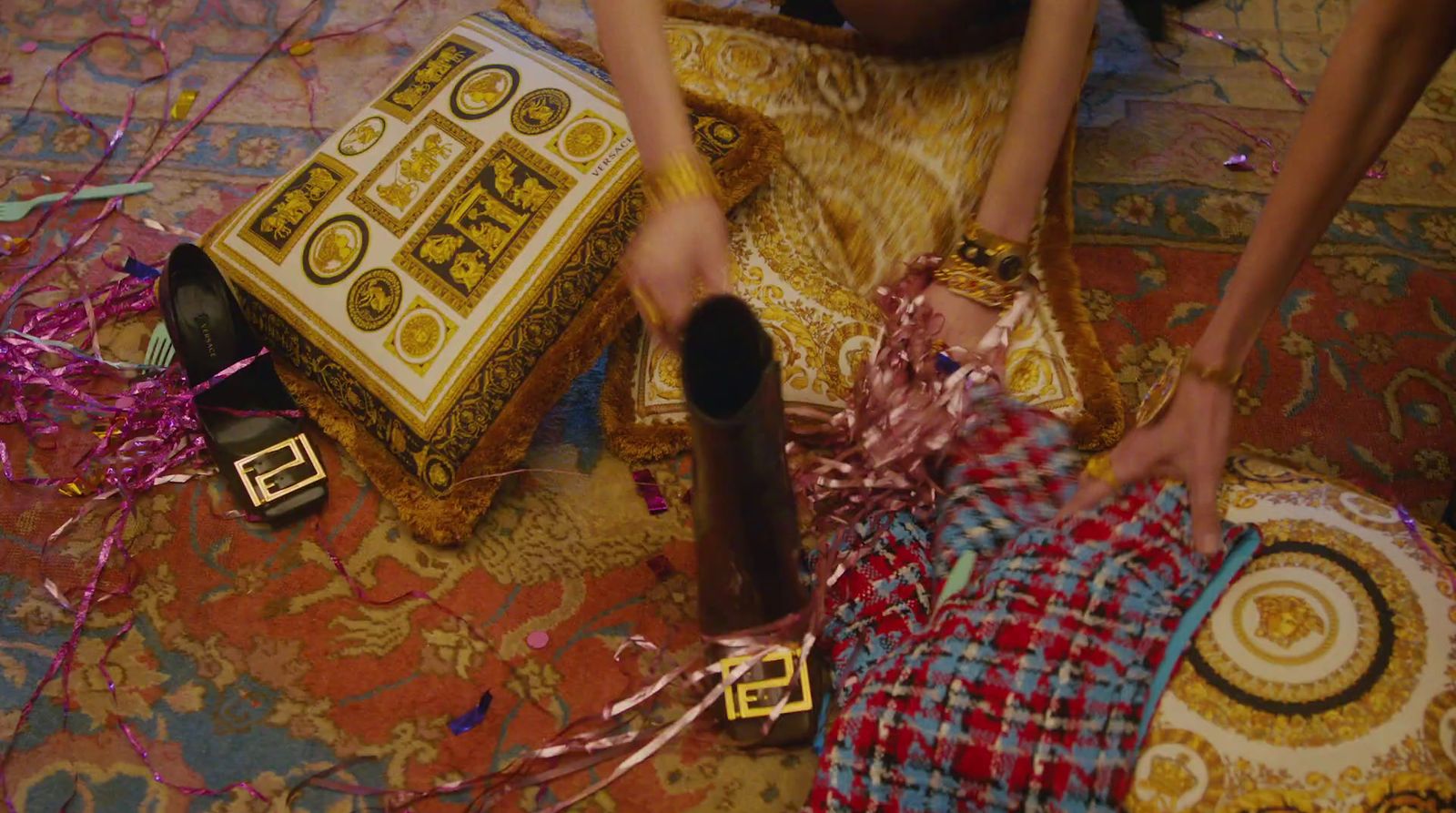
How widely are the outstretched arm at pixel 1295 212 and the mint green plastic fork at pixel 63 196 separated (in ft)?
4.52

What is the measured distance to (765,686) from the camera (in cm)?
95

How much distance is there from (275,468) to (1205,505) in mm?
977

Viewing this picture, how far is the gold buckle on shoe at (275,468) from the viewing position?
1151mm

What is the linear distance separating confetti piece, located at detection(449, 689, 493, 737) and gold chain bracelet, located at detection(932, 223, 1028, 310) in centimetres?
68

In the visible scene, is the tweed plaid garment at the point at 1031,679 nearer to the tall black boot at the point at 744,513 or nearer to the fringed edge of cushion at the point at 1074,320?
the tall black boot at the point at 744,513

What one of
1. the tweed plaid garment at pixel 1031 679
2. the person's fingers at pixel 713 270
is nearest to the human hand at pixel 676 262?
the person's fingers at pixel 713 270

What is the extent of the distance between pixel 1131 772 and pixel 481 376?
74 cm

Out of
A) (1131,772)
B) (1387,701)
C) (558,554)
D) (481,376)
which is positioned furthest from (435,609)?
(1387,701)

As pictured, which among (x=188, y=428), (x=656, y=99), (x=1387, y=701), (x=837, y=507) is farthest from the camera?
(x=188, y=428)

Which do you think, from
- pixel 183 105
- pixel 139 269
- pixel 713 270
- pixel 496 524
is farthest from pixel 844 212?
pixel 183 105

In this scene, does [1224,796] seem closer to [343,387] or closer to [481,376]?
[481,376]

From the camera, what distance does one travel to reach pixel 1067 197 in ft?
4.14

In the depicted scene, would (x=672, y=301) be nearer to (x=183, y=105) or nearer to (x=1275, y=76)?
(x=183, y=105)

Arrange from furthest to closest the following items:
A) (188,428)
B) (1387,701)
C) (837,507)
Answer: (188,428) < (837,507) < (1387,701)
